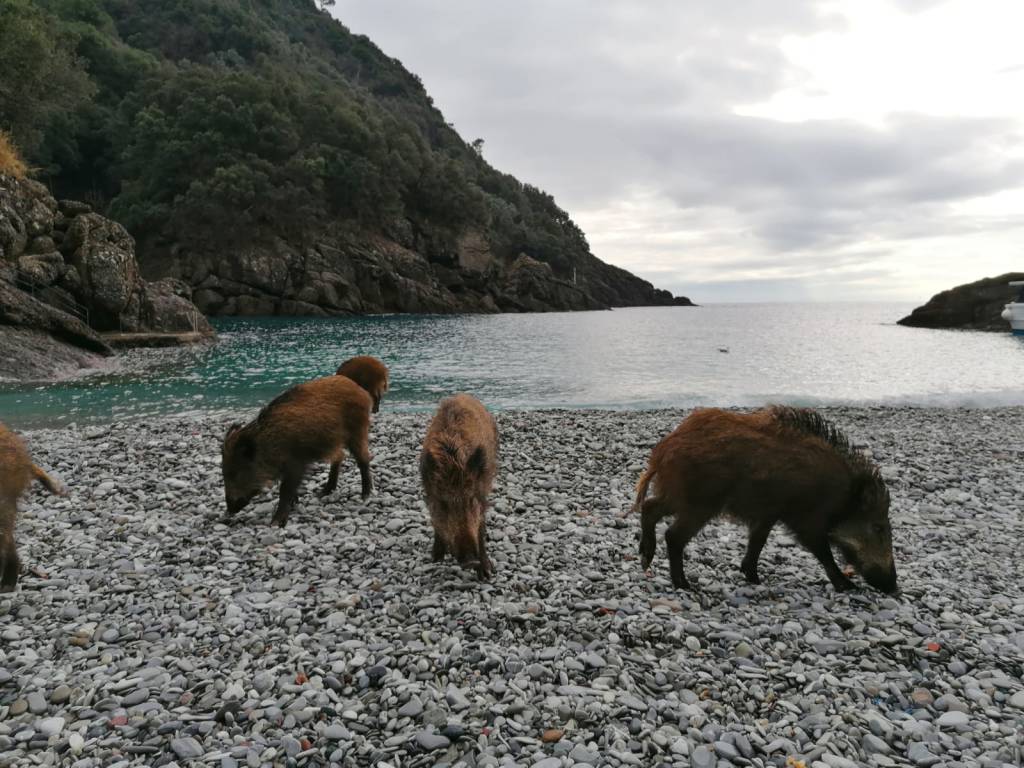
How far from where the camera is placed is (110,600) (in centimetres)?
525

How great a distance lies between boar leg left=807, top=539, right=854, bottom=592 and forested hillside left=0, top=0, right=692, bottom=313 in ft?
176

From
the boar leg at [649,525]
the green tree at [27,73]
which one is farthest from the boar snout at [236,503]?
the green tree at [27,73]

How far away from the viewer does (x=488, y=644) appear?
4559 mm

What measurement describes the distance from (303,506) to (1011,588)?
295 inches

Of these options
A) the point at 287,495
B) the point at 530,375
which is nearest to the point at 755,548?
the point at 287,495

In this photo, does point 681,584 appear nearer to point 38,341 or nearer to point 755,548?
point 755,548

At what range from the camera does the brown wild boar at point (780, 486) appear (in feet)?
16.8

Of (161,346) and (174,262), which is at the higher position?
(174,262)

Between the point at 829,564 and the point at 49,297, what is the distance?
104 feet

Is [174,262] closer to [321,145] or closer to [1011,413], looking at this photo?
[321,145]

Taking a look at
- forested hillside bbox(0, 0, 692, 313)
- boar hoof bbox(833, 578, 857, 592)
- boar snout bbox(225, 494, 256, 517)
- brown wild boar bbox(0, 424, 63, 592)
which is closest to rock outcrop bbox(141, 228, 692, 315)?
forested hillside bbox(0, 0, 692, 313)

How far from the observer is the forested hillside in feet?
217

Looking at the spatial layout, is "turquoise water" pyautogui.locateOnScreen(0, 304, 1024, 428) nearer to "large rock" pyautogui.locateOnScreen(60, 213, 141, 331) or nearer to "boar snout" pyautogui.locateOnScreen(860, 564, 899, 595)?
"large rock" pyautogui.locateOnScreen(60, 213, 141, 331)

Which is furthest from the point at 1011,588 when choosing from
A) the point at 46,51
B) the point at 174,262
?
the point at 174,262
